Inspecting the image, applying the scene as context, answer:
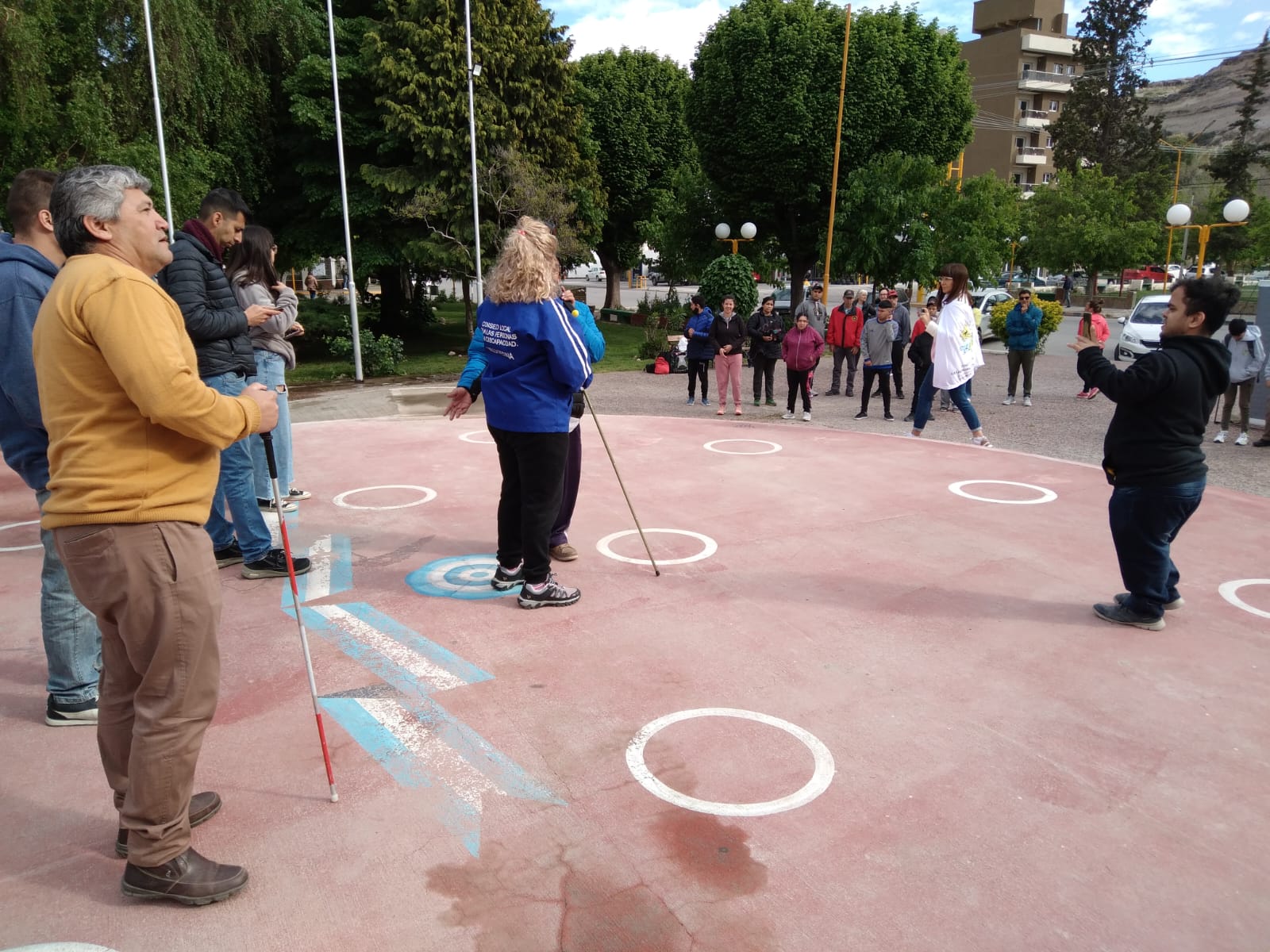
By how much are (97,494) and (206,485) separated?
11.4 inches

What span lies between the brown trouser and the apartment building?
277 ft

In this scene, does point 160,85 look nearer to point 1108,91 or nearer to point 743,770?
point 743,770

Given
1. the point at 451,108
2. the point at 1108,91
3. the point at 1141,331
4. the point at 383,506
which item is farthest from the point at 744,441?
the point at 1108,91

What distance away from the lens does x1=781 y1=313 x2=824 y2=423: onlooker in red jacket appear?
40.0 feet

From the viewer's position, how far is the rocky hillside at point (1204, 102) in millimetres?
143375

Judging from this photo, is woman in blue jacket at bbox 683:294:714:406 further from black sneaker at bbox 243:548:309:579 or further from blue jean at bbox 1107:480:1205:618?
blue jean at bbox 1107:480:1205:618

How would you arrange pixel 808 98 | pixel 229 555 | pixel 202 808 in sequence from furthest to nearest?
pixel 808 98 → pixel 229 555 → pixel 202 808

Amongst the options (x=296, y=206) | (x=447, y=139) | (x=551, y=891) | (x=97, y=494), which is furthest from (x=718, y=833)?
(x=296, y=206)

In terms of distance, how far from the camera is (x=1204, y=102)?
16300 cm

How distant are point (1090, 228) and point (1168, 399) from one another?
40231 millimetres

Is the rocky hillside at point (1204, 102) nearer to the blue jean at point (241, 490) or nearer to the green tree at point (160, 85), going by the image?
the green tree at point (160, 85)

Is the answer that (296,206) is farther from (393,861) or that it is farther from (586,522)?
(393,861)

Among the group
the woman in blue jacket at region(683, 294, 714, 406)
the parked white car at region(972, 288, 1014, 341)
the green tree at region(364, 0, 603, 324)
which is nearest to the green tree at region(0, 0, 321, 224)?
the green tree at region(364, 0, 603, 324)

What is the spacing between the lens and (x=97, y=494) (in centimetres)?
240
